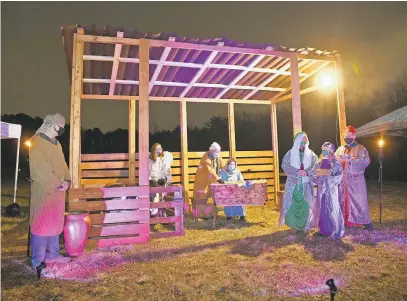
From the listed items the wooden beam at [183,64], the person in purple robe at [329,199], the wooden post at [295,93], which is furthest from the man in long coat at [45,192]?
the wooden post at [295,93]

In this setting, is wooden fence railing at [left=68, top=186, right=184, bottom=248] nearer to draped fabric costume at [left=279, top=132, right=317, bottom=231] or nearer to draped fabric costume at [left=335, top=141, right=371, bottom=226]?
draped fabric costume at [left=279, top=132, right=317, bottom=231]

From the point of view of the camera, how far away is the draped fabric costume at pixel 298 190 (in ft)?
21.7

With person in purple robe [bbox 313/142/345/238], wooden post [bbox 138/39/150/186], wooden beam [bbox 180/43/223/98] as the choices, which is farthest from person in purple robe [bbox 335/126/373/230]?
wooden post [bbox 138/39/150/186]

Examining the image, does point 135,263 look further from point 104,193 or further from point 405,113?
point 405,113

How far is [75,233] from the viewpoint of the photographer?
208 inches

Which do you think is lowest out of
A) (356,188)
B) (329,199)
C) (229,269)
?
(229,269)

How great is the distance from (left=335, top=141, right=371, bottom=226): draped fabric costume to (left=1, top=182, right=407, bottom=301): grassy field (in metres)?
0.34

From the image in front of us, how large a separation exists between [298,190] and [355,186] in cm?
145

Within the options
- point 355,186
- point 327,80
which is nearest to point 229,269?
point 355,186

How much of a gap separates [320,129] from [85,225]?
993 inches

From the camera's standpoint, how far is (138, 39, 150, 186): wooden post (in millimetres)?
6375

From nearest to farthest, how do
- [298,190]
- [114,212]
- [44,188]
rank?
[44,188], [114,212], [298,190]

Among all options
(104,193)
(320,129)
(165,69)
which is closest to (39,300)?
(104,193)

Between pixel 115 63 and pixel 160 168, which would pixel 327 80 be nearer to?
pixel 160 168
